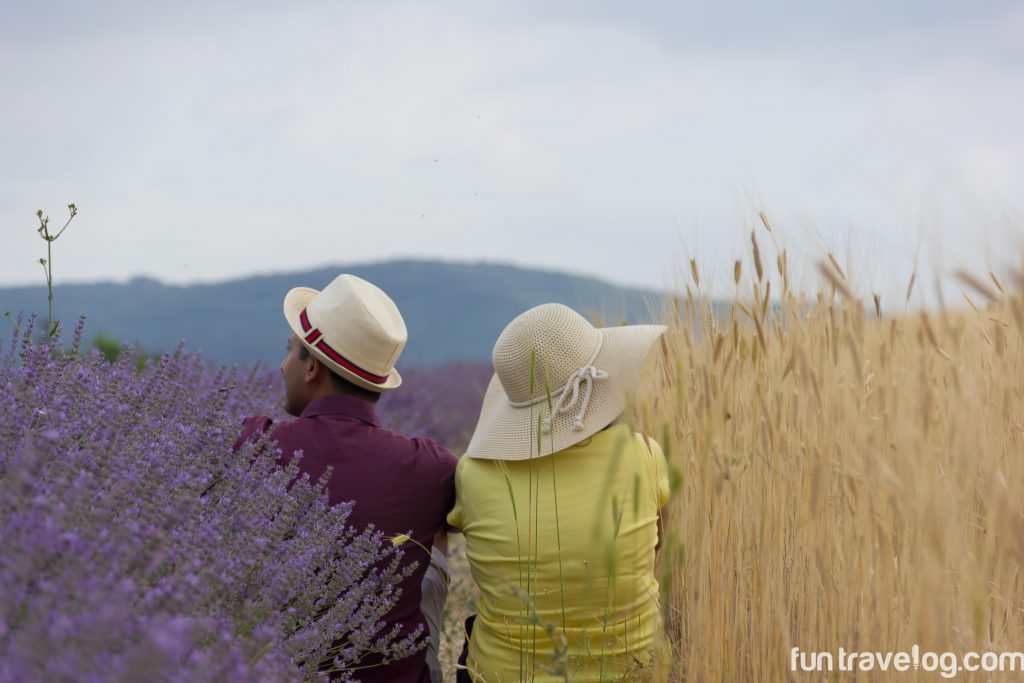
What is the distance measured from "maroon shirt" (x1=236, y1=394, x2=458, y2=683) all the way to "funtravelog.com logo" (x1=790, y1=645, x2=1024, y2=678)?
3.02 ft

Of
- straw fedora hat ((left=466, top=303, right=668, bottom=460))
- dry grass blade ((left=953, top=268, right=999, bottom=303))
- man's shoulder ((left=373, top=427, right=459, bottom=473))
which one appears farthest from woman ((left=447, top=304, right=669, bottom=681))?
dry grass blade ((left=953, top=268, right=999, bottom=303))

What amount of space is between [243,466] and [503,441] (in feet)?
1.82

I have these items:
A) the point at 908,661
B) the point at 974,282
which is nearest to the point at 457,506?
the point at 908,661

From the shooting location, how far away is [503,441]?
7.14 feet

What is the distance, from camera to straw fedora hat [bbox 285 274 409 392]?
254cm

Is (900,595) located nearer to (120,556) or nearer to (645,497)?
(645,497)

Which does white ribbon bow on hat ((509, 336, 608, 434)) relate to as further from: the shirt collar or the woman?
the shirt collar

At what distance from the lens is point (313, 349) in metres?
2.57

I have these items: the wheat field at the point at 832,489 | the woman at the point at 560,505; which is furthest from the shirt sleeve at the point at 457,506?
the wheat field at the point at 832,489

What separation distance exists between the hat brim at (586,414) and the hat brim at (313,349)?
36 centimetres

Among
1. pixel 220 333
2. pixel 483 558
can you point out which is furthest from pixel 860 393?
pixel 220 333

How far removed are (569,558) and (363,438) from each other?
631mm

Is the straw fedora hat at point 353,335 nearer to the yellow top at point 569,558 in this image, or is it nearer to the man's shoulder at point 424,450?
the man's shoulder at point 424,450

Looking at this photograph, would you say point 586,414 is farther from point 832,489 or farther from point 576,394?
point 832,489
